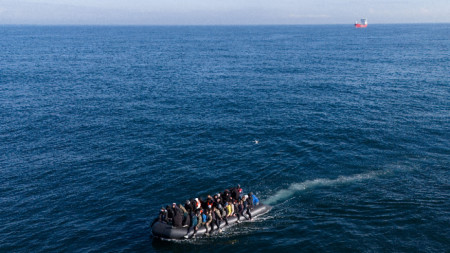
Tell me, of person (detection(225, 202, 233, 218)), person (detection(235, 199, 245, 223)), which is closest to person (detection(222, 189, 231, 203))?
person (detection(225, 202, 233, 218))

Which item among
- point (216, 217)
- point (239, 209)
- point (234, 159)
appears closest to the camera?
point (216, 217)

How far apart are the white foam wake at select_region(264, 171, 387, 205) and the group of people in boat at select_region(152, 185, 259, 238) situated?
4.15m

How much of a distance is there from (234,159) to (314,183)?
1118 centimetres

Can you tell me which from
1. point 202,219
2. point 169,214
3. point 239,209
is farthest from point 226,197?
point 169,214

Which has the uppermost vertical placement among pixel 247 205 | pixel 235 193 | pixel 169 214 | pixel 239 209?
pixel 235 193

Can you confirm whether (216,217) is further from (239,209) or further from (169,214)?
(169,214)

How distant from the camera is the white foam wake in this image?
3703 cm

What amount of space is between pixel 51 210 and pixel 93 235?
7015 millimetres

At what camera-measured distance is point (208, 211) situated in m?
30.8

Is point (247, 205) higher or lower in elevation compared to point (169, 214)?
lower

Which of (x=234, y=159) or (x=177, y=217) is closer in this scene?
(x=177, y=217)

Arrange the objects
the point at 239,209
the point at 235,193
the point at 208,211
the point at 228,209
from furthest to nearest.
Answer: the point at 235,193
the point at 239,209
the point at 228,209
the point at 208,211

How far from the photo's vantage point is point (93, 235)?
31.3 meters

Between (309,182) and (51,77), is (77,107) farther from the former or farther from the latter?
(309,182)
